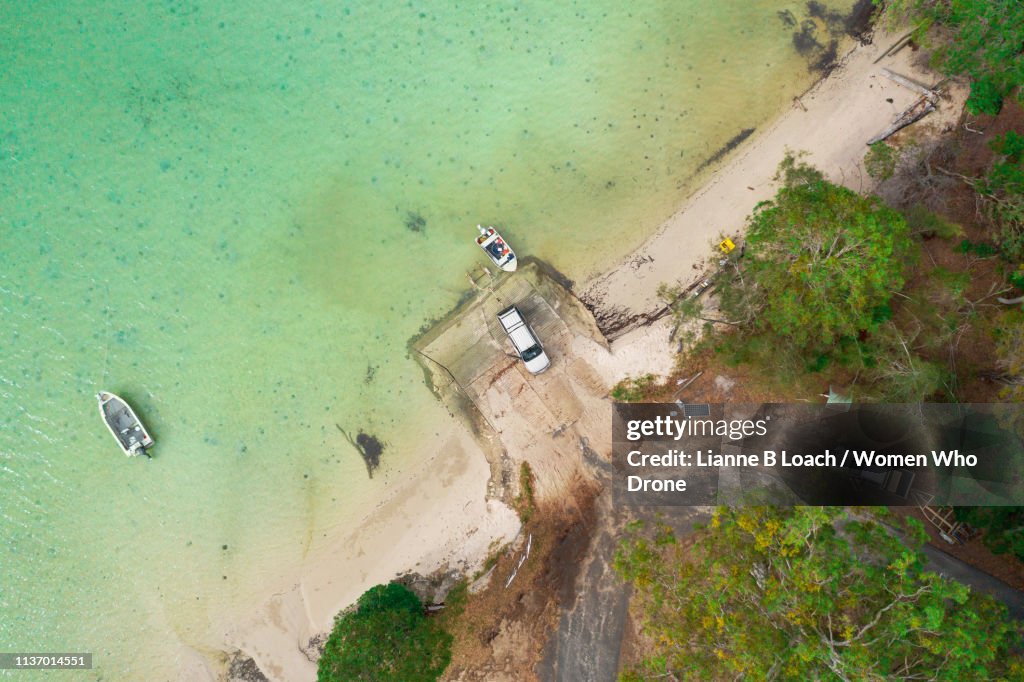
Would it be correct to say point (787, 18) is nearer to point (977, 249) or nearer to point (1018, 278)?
point (977, 249)

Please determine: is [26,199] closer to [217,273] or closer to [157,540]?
[217,273]

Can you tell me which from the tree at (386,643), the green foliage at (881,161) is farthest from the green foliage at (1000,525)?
the tree at (386,643)

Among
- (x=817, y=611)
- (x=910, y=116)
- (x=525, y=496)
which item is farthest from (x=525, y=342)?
(x=910, y=116)

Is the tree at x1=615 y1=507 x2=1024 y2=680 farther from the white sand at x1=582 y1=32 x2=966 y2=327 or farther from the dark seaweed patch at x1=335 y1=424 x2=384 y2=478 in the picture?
the dark seaweed patch at x1=335 y1=424 x2=384 y2=478

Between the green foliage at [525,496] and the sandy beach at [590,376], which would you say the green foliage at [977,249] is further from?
the green foliage at [525,496]

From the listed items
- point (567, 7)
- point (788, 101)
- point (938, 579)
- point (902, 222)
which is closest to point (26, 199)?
point (567, 7)

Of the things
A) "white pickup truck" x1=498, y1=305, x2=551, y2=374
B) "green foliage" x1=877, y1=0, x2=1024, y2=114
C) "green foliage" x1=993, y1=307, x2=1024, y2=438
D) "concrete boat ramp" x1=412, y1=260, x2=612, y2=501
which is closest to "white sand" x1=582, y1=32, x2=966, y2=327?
"green foliage" x1=877, y1=0, x2=1024, y2=114
